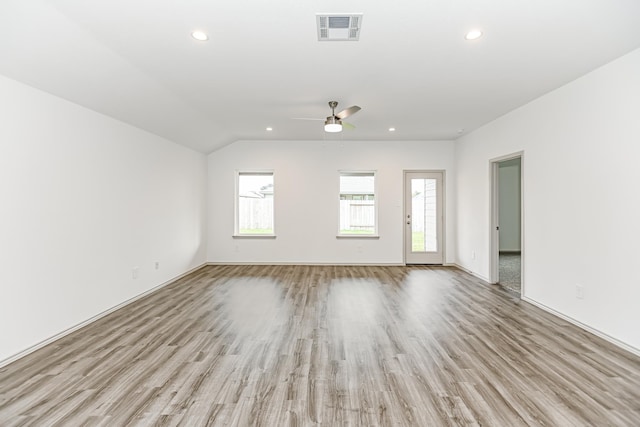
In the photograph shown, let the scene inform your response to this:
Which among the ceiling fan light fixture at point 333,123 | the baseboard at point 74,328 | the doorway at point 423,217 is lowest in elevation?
the baseboard at point 74,328

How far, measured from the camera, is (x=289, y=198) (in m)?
7.09

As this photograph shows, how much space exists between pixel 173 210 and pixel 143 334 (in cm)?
280

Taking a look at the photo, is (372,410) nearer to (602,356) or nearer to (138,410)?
(138,410)

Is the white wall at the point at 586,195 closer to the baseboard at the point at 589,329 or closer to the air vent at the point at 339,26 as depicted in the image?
the baseboard at the point at 589,329

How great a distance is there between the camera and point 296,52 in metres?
2.94

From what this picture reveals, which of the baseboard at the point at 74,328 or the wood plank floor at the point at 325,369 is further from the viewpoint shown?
the baseboard at the point at 74,328

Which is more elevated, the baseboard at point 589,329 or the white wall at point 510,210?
the white wall at point 510,210

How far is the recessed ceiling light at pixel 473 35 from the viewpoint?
2584mm

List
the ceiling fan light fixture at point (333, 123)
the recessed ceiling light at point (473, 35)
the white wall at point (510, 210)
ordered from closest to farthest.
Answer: the recessed ceiling light at point (473, 35), the ceiling fan light fixture at point (333, 123), the white wall at point (510, 210)

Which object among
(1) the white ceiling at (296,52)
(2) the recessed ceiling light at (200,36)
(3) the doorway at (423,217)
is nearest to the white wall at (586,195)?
(1) the white ceiling at (296,52)

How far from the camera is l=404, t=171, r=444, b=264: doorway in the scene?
23.3 ft

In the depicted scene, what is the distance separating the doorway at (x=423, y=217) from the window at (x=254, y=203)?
123 inches

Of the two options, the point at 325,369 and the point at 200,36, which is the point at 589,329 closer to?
the point at 325,369

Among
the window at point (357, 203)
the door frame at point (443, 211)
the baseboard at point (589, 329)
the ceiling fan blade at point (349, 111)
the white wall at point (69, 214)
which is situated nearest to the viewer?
the white wall at point (69, 214)
